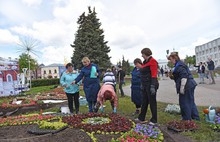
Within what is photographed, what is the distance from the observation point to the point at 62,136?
151 inches

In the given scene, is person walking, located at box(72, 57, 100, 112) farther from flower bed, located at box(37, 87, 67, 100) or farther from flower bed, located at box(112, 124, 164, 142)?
flower bed, located at box(37, 87, 67, 100)

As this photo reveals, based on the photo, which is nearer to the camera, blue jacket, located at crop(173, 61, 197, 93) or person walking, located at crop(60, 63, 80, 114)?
blue jacket, located at crop(173, 61, 197, 93)

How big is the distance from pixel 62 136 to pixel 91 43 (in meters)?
23.5

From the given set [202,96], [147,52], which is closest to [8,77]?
[202,96]

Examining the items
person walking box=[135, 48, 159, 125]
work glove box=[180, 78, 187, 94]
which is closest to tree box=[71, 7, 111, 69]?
person walking box=[135, 48, 159, 125]

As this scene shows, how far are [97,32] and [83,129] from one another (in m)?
24.4

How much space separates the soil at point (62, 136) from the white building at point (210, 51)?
74999 millimetres

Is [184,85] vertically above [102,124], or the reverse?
[184,85]

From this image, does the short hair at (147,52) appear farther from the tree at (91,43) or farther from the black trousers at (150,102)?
the tree at (91,43)

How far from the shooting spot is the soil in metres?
3.67

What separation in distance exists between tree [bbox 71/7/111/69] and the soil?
21.6 m

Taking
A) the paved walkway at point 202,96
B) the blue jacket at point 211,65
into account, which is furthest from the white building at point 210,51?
the paved walkway at point 202,96

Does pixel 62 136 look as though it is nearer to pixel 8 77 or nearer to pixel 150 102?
pixel 150 102

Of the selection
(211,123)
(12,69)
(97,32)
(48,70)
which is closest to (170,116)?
(211,123)
